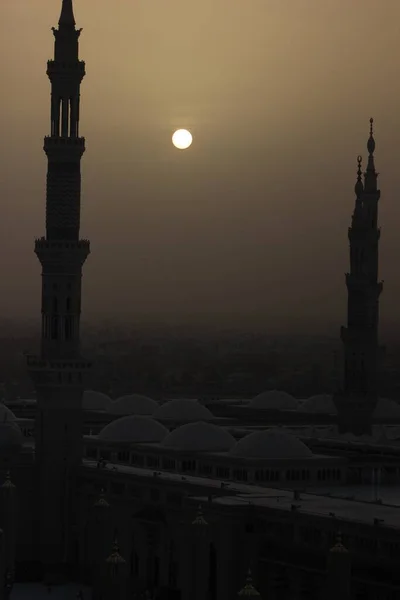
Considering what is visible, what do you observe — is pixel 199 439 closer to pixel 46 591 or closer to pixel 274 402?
pixel 46 591

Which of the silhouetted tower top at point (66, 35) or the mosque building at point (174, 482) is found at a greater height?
the silhouetted tower top at point (66, 35)

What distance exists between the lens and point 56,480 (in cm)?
4103

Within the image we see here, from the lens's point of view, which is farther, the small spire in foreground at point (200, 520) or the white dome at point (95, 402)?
the white dome at point (95, 402)

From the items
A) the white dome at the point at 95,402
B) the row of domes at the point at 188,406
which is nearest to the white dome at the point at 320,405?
the row of domes at the point at 188,406

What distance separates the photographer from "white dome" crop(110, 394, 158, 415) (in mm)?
55116

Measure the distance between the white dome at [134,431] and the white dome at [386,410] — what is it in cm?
1225

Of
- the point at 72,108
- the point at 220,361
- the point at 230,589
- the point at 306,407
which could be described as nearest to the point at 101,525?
the point at 230,589

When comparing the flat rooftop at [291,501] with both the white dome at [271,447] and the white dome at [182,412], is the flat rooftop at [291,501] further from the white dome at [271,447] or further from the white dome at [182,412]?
the white dome at [182,412]

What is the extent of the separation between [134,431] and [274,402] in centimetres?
1779

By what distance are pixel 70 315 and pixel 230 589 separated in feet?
34.7

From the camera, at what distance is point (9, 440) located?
4228 cm

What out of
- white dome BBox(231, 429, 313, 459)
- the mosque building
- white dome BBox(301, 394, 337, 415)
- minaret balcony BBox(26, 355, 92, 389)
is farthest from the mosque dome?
white dome BBox(301, 394, 337, 415)

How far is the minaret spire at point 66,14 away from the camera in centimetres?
4216

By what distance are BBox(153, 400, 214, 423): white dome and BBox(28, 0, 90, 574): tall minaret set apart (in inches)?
433
